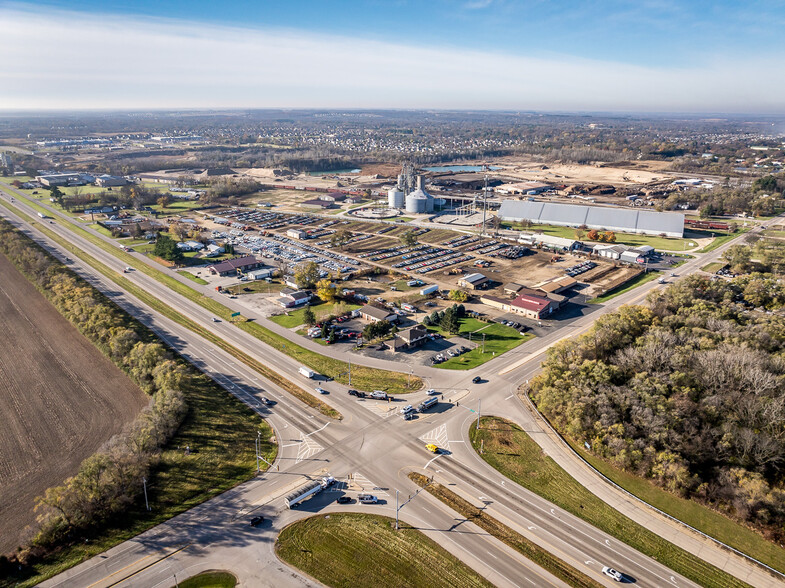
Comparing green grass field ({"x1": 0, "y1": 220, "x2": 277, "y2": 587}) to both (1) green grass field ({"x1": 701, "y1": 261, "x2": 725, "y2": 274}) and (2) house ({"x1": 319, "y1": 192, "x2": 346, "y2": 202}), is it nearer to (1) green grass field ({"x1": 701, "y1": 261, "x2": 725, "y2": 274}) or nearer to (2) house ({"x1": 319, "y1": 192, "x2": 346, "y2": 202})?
(1) green grass field ({"x1": 701, "y1": 261, "x2": 725, "y2": 274})

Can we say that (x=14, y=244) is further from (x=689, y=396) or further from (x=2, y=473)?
(x=689, y=396)

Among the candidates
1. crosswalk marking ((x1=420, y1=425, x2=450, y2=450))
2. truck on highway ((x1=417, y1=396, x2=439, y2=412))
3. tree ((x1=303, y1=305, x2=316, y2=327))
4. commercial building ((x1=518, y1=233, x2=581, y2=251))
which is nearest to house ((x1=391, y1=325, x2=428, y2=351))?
truck on highway ((x1=417, y1=396, x2=439, y2=412))

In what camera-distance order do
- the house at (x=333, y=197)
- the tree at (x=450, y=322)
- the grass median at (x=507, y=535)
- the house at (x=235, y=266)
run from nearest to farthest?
1. the grass median at (x=507, y=535)
2. the tree at (x=450, y=322)
3. the house at (x=235, y=266)
4. the house at (x=333, y=197)

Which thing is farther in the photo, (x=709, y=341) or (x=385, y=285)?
(x=385, y=285)

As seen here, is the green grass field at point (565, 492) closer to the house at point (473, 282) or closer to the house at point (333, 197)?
the house at point (473, 282)

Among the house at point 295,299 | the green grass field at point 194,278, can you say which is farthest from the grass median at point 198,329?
the house at point 295,299

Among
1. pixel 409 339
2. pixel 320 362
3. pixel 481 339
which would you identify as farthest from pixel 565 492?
pixel 320 362

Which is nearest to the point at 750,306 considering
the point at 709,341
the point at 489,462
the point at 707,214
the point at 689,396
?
the point at 709,341
